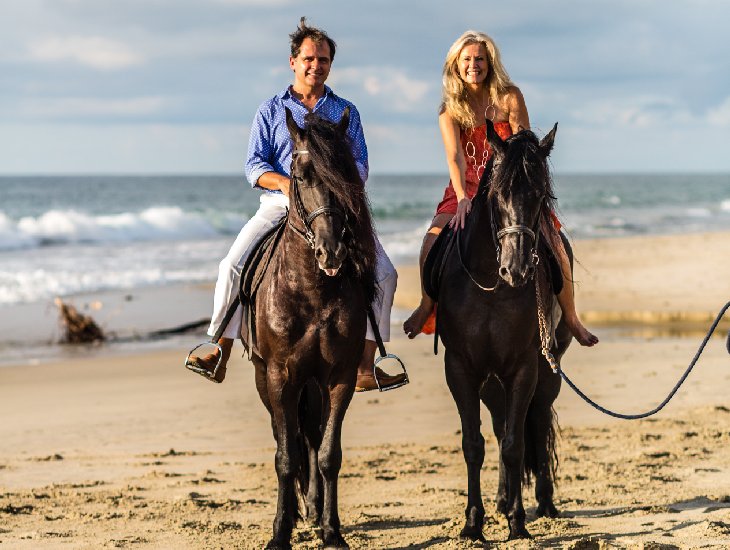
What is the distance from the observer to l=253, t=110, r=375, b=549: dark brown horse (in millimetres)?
4508

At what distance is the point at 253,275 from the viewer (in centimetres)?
526

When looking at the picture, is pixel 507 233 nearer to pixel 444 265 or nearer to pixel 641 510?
pixel 444 265

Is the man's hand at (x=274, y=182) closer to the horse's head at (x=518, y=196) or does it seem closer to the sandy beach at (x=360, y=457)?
the horse's head at (x=518, y=196)

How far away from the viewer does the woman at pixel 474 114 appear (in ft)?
18.4

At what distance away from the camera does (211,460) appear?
287 inches

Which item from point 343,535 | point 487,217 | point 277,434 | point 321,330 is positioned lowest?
point 343,535

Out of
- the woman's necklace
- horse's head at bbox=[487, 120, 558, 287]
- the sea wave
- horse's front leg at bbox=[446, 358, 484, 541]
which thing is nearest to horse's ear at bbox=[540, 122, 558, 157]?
horse's head at bbox=[487, 120, 558, 287]

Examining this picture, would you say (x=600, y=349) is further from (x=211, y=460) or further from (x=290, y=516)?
(x=290, y=516)

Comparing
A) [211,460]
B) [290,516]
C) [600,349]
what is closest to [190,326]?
[600,349]

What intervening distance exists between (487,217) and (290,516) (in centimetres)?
175

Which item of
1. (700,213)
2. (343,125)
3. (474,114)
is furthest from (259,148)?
(700,213)

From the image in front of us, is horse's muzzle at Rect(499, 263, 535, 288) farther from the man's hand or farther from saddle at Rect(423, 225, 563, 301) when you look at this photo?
the man's hand

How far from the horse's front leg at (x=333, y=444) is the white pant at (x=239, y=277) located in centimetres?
40

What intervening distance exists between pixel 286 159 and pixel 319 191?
3.20ft
